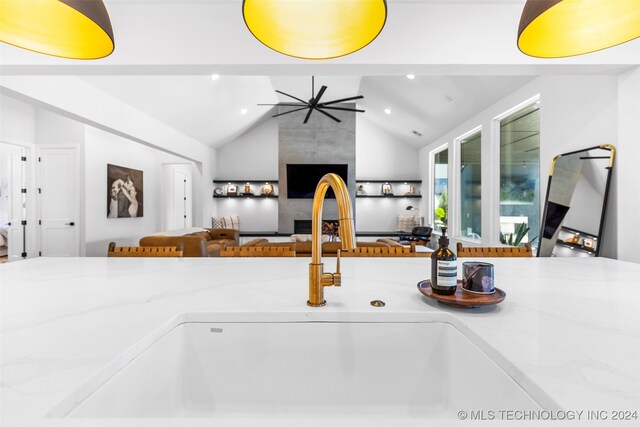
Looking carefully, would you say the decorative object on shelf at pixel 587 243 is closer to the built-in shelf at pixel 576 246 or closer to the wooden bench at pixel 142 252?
the built-in shelf at pixel 576 246

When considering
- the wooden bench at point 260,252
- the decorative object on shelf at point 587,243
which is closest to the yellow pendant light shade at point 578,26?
the wooden bench at point 260,252

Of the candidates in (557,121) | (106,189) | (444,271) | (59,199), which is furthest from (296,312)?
(59,199)

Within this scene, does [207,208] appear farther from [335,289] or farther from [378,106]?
[335,289]

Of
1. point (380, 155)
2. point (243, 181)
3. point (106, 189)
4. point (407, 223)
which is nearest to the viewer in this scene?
point (106, 189)

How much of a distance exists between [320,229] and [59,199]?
6.06m

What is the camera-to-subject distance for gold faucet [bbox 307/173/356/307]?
0.71m

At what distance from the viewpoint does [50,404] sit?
1.47ft

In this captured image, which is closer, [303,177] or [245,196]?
[303,177]

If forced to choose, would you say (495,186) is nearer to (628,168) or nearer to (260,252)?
(628,168)

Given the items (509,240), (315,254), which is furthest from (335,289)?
(509,240)

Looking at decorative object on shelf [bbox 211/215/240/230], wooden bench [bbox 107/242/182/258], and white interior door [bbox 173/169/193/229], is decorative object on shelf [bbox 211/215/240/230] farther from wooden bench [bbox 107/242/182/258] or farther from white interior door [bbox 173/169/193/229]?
wooden bench [bbox 107/242/182/258]

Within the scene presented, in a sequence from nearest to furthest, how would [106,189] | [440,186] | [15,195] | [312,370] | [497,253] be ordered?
[312,370], [497,253], [15,195], [106,189], [440,186]

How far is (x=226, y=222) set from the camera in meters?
7.75

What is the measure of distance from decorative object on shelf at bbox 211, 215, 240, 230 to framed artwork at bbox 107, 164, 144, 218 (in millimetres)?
1796
